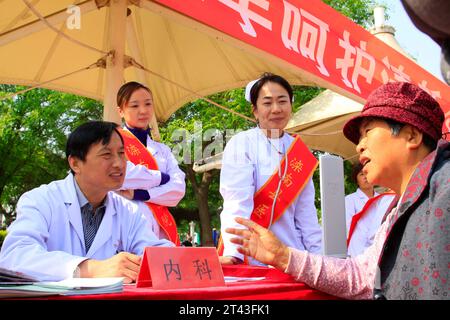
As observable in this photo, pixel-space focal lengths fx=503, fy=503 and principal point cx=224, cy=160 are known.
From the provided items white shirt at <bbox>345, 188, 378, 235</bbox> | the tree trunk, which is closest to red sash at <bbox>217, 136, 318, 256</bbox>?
white shirt at <bbox>345, 188, 378, 235</bbox>

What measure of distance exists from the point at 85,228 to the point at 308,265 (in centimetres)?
101

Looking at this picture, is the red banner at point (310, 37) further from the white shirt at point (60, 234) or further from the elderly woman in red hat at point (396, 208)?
the elderly woman in red hat at point (396, 208)

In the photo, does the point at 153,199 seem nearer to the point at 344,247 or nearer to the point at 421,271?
the point at 344,247

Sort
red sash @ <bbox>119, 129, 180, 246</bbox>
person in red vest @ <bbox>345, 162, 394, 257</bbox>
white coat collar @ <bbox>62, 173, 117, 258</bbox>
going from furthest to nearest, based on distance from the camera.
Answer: person in red vest @ <bbox>345, 162, 394, 257</bbox>
red sash @ <bbox>119, 129, 180, 246</bbox>
white coat collar @ <bbox>62, 173, 117, 258</bbox>

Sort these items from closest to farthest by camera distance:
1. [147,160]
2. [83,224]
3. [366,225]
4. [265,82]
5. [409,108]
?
1. [409,108]
2. [83,224]
3. [265,82]
4. [147,160]
5. [366,225]

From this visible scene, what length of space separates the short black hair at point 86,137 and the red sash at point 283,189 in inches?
34.7

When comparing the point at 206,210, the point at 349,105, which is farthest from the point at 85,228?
the point at 206,210

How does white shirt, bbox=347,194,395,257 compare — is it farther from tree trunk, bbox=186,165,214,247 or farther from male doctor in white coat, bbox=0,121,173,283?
tree trunk, bbox=186,165,214,247

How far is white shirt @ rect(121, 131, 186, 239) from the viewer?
3.01 metres

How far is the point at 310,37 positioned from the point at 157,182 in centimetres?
210

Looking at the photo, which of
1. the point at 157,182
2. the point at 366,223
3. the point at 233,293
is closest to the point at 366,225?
the point at 366,223

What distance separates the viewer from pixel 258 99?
9.68 feet

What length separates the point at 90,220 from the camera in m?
2.18

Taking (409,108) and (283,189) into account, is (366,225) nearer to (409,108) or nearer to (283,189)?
(283,189)
